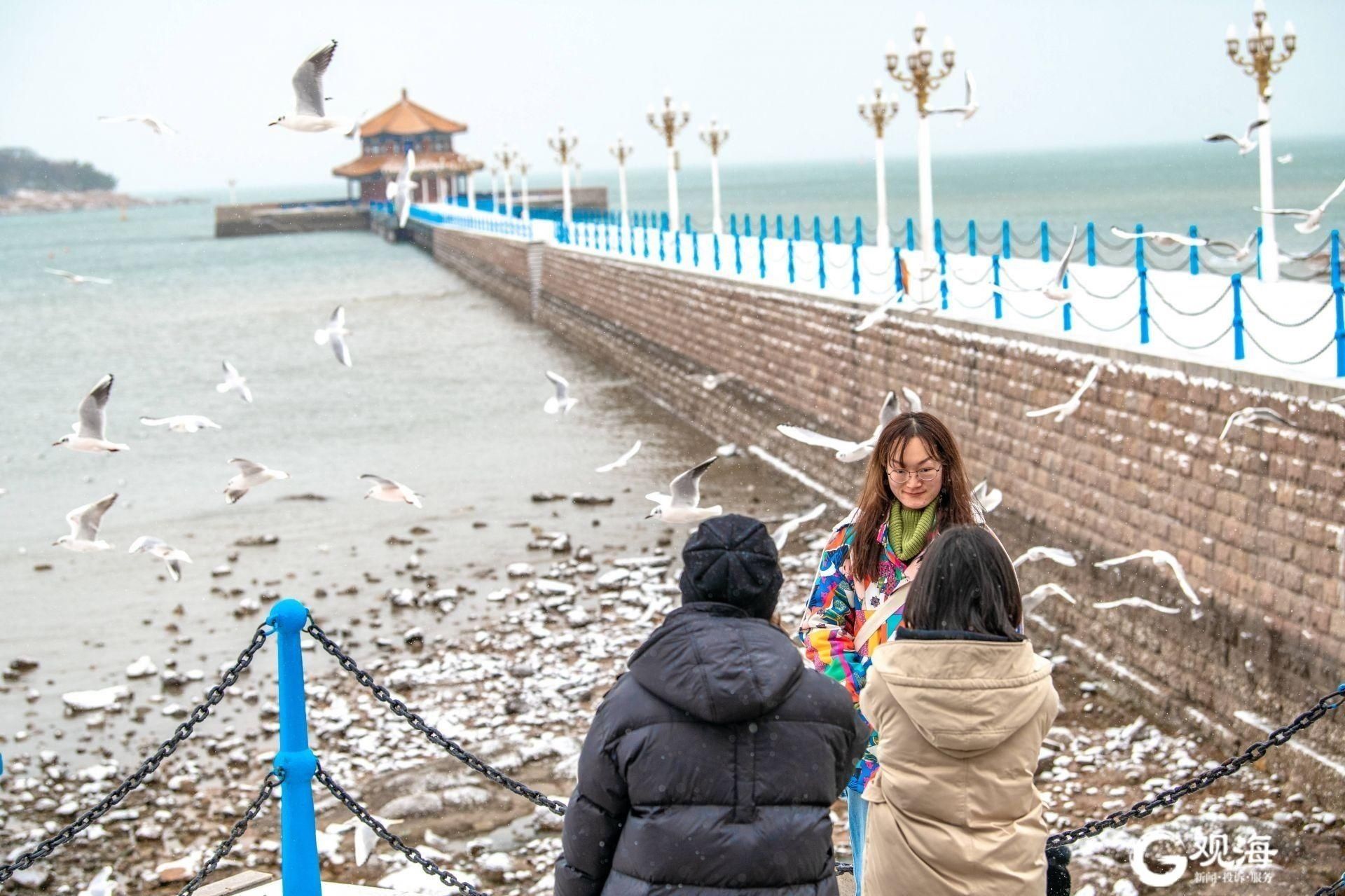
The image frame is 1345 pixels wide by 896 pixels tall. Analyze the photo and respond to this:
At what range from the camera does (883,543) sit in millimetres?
3934

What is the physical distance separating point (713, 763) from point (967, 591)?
627 mm

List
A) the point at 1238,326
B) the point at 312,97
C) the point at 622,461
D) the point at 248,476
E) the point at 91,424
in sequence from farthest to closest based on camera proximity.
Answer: the point at 622,461 → the point at 248,476 → the point at 1238,326 → the point at 91,424 → the point at 312,97

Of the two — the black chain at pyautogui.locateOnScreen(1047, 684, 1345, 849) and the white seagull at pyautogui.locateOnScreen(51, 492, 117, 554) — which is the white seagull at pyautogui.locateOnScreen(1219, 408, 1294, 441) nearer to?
the black chain at pyautogui.locateOnScreen(1047, 684, 1345, 849)

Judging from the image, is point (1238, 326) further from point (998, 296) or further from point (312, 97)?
point (312, 97)

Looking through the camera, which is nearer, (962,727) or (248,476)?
(962,727)

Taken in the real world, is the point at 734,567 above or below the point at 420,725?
above

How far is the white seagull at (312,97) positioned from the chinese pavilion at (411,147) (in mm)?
91527

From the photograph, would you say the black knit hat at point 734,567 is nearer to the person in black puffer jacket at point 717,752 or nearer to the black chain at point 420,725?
the person in black puffer jacket at point 717,752

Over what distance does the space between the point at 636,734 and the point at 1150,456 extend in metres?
8.23

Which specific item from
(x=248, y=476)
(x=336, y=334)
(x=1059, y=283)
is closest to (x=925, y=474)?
(x=1059, y=283)

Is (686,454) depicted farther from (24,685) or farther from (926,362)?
(24,685)

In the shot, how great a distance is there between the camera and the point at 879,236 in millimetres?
21469

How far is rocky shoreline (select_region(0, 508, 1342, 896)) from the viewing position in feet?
26.0

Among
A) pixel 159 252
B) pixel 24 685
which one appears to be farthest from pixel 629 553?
pixel 159 252
